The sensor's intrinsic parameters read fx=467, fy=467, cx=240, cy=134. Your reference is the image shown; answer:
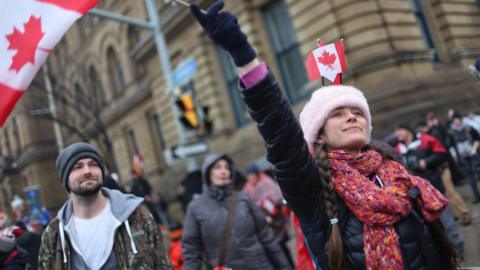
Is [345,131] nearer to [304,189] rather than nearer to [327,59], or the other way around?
[304,189]

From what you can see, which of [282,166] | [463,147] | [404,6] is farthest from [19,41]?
[404,6]

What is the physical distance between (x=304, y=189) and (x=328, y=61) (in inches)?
39.9

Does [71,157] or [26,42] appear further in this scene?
[71,157]

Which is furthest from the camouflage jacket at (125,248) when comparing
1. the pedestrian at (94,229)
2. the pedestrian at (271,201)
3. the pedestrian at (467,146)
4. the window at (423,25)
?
the window at (423,25)

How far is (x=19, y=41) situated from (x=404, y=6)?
12825 millimetres

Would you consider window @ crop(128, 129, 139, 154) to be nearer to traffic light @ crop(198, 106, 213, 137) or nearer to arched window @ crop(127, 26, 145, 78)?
arched window @ crop(127, 26, 145, 78)

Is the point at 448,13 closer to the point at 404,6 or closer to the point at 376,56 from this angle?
the point at 404,6

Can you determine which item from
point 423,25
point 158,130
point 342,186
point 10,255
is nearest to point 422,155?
point 342,186

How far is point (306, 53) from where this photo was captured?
13.6 m

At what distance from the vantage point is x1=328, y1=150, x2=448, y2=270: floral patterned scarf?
79.5 inches

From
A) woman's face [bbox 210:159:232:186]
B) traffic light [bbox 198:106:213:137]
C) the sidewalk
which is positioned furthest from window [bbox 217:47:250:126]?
woman's face [bbox 210:159:232:186]

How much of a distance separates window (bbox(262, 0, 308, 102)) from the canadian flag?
464 inches

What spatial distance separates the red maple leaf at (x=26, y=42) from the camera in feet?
9.82

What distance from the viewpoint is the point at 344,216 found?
2.12 m
